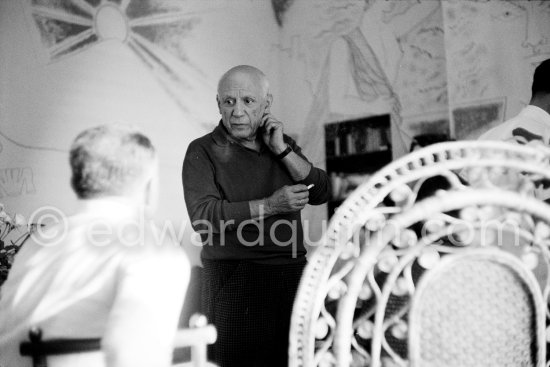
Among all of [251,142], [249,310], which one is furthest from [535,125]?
[249,310]

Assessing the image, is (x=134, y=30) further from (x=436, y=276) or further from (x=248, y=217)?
(x=436, y=276)

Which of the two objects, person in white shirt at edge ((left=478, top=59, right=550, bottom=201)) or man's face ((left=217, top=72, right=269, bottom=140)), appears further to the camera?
man's face ((left=217, top=72, right=269, bottom=140))

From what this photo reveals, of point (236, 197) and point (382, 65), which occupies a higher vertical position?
point (382, 65)

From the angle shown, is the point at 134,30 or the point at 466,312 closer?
the point at 466,312

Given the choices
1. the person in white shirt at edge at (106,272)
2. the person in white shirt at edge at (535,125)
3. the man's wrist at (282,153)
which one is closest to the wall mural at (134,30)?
the man's wrist at (282,153)

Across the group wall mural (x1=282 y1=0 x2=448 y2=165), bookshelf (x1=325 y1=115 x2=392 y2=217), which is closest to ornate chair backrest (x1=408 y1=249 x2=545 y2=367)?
wall mural (x1=282 y1=0 x2=448 y2=165)

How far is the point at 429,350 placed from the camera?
1.13 m

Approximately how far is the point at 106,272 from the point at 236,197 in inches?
33.4

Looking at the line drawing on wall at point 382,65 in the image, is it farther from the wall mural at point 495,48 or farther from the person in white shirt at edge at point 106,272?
the person in white shirt at edge at point 106,272

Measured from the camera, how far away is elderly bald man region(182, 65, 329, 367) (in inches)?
65.8

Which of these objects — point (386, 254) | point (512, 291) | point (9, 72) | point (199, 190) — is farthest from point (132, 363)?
point (9, 72)

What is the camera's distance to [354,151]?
3.64 metres

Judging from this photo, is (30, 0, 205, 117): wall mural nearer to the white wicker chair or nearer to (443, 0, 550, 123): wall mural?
(443, 0, 550, 123): wall mural

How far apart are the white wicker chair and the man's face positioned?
0.77 m
